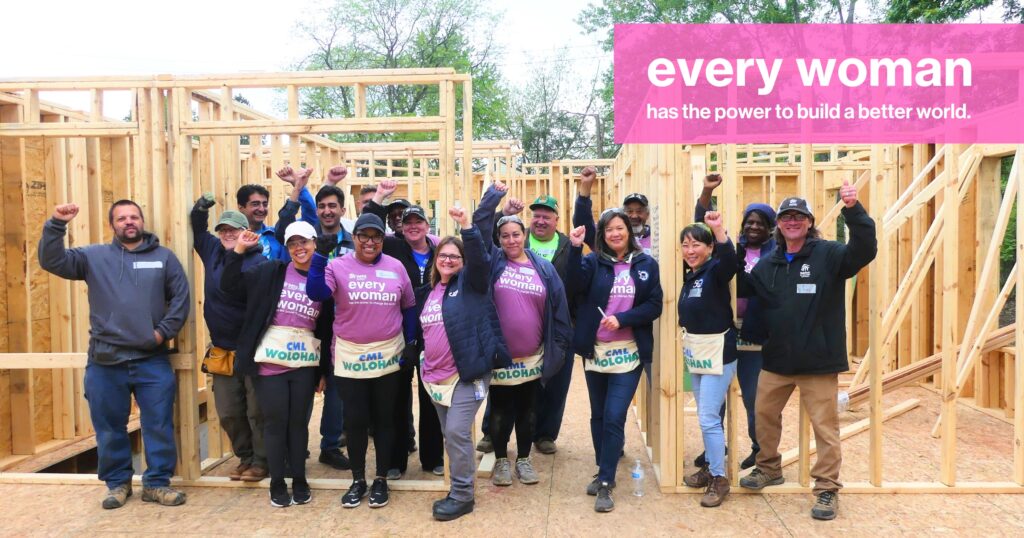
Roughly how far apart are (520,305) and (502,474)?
53.1 inches

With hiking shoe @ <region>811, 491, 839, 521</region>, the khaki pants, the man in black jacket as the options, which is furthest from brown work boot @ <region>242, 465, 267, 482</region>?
hiking shoe @ <region>811, 491, 839, 521</region>

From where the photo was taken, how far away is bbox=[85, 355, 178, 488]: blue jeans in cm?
466

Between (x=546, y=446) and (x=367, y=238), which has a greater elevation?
(x=367, y=238)

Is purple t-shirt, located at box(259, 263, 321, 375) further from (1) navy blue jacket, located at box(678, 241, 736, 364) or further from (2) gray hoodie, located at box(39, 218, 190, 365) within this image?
(1) navy blue jacket, located at box(678, 241, 736, 364)

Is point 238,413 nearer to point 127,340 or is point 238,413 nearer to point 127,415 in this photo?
point 127,415

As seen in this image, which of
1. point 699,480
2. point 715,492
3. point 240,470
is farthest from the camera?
point 240,470

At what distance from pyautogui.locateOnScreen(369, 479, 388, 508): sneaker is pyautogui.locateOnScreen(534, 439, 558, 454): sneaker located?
5.11 feet

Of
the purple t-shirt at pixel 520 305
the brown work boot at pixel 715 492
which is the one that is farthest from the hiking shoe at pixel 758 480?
the purple t-shirt at pixel 520 305

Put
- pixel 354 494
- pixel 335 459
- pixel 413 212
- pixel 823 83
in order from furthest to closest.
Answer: pixel 823 83, pixel 335 459, pixel 413 212, pixel 354 494

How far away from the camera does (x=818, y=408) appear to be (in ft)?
14.3

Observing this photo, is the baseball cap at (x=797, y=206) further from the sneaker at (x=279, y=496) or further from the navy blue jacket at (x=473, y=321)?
the sneaker at (x=279, y=496)

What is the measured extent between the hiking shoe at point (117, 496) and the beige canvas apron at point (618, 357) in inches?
138

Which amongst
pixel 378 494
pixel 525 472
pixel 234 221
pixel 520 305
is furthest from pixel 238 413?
pixel 520 305

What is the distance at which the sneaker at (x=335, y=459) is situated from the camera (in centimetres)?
545
